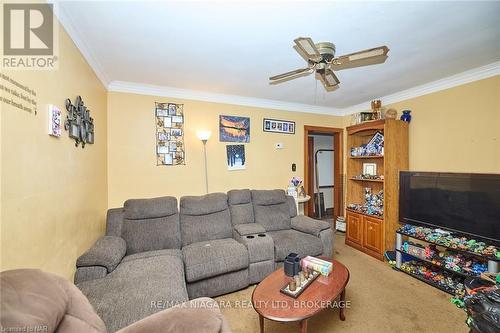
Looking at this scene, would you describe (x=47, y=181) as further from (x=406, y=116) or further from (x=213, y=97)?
(x=406, y=116)

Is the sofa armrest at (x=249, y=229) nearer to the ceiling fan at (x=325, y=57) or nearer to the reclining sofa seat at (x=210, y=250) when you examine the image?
the reclining sofa seat at (x=210, y=250)

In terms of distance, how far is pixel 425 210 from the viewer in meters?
Answer: 2.74

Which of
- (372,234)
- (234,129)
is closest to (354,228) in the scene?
(372,234)

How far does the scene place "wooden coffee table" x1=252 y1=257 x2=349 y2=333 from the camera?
1437mm

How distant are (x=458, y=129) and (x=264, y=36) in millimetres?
2665

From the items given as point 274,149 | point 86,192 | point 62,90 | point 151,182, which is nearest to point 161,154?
point 151,182

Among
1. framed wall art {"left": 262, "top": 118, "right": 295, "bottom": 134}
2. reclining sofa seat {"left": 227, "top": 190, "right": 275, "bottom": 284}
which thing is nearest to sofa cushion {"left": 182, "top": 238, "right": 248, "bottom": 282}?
reclining sofa seat {"left": 227, "top": 190, "right": 275, "bottom": 284}

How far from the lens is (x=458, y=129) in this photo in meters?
2.72

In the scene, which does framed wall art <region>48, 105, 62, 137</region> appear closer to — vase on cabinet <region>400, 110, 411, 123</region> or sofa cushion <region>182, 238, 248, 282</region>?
sofa cushion <region>182, 238, 248, 282</region>

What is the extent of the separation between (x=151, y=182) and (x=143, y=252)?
104 centimetres

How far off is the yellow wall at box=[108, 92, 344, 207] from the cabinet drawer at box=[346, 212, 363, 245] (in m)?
1.14

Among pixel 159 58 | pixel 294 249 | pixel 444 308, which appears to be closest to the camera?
pixel 444 308

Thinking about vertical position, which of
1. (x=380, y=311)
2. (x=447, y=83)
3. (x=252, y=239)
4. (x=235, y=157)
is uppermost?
(x=447, y=83)

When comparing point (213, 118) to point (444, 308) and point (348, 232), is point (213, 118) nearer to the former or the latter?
point (348, 232)
